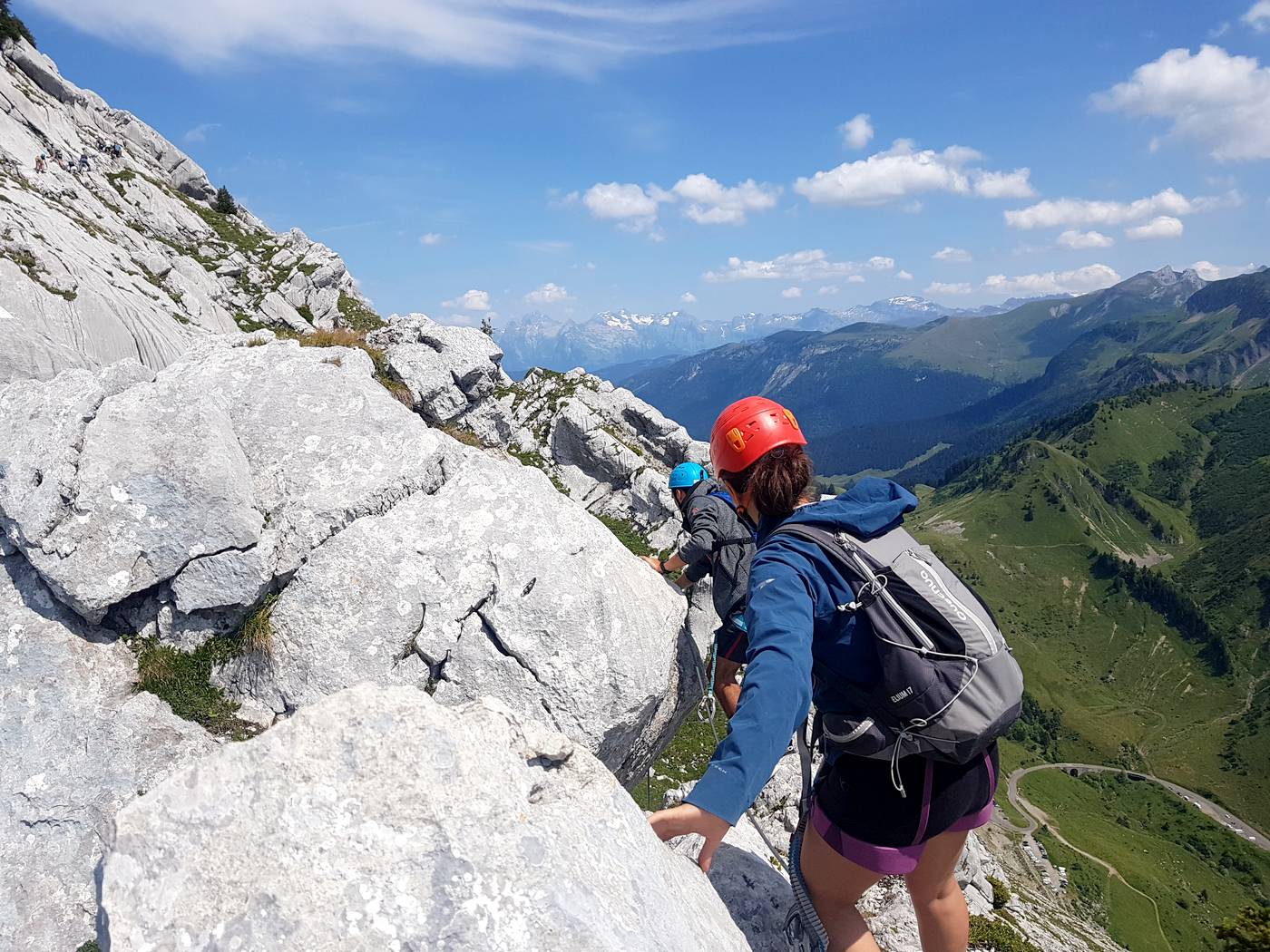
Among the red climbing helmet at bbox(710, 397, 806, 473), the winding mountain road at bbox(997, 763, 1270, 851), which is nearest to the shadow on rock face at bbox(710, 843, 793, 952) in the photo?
the red climbing helmet at bbox(710, 397, 806, 473)

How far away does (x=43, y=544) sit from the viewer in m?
8.36

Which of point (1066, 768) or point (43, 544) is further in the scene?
point (1066, 768)

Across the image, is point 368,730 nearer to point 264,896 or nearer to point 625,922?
point 264,896

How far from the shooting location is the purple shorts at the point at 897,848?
5.39 meters

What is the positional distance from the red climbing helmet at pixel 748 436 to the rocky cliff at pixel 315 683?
302 cm

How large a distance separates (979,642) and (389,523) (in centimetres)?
810

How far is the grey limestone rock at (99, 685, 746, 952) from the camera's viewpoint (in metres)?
4.02

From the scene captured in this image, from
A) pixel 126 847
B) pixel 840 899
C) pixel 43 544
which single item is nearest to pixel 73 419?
pixel 43 544

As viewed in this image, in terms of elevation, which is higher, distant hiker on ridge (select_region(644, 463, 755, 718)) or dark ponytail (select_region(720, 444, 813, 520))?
dark ponytail (select_region(720, 444, 813, 520))

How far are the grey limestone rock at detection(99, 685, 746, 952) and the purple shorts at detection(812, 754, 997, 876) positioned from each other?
1355 mm

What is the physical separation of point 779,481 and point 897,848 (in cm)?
331

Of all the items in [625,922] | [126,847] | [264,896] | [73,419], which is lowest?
[625,922]

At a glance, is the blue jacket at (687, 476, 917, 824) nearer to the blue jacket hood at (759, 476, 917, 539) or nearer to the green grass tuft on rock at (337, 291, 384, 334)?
the blue jacket hood at (759, 476, 917, 539)

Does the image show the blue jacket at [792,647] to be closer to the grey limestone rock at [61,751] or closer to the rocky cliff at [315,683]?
the rocky cliff at [315,683]
